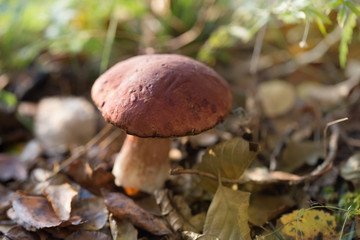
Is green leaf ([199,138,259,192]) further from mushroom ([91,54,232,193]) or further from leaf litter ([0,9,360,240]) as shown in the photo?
mushroom ([91,54,232,193])

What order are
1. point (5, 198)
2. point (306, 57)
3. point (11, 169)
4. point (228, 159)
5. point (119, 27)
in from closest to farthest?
point (228, 159) < point (5, 198) < point (11, 169) < point (306, 57) < point (119, 27)

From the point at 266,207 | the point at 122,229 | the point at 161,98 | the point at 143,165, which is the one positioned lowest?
the point at 266,207

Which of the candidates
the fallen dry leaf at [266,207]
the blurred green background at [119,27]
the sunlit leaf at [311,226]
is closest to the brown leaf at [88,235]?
the fallen dry leaf at [266,207]

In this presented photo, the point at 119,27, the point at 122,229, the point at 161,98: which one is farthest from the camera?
the point at 119,27

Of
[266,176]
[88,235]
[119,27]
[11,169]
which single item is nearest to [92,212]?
[88,235]

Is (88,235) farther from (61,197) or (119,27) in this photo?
(119,27)

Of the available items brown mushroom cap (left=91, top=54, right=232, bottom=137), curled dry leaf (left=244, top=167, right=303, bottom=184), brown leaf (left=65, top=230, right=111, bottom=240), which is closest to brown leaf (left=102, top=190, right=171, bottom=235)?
brown leaf (left=65, top=230, right=111, bottom=240)
